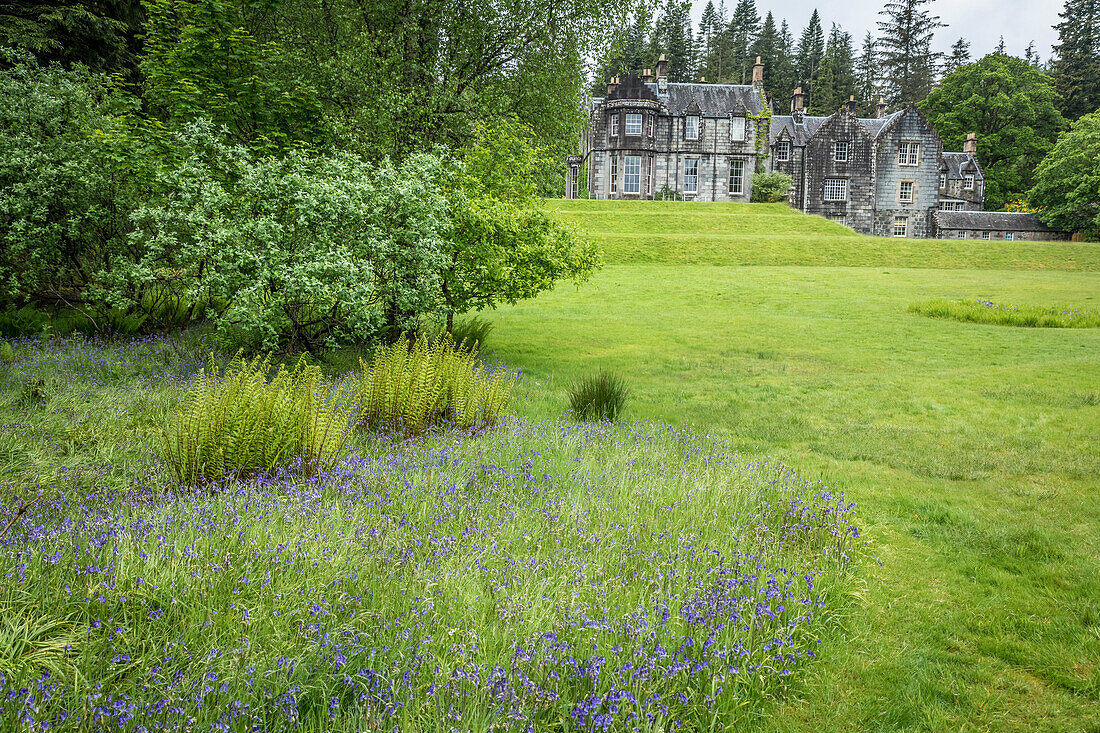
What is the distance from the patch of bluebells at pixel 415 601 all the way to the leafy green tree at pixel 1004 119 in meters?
74.0

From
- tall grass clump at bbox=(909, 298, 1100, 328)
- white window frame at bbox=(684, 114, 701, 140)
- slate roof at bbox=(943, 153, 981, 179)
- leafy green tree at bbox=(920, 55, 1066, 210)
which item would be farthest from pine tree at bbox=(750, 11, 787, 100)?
tall grass clump at bbox=(909, 298, 1100, 328)

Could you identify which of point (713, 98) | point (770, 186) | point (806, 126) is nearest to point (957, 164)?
point (806, 126)

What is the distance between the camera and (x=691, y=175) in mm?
55031

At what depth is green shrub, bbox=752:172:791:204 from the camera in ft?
173

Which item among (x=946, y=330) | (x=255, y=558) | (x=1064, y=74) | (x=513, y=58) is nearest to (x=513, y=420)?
(x=255, y=558)

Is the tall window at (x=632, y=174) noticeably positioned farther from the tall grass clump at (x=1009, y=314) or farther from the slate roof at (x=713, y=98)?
the tall grass clump at (x=1009, y=314)

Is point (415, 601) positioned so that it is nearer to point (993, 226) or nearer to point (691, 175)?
point (691, 175)

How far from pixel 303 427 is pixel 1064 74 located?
310ft

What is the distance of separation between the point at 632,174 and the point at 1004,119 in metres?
41.2

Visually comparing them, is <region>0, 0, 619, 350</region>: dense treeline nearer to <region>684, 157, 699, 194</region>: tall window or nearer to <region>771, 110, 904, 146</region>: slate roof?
<region>684, 157, 699, 194</region>: tall window

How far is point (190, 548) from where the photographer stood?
10.6 ft

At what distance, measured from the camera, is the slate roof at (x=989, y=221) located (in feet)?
167

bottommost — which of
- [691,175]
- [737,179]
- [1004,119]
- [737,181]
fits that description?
[737,181]

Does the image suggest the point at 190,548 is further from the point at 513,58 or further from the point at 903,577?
the point at 513,58
